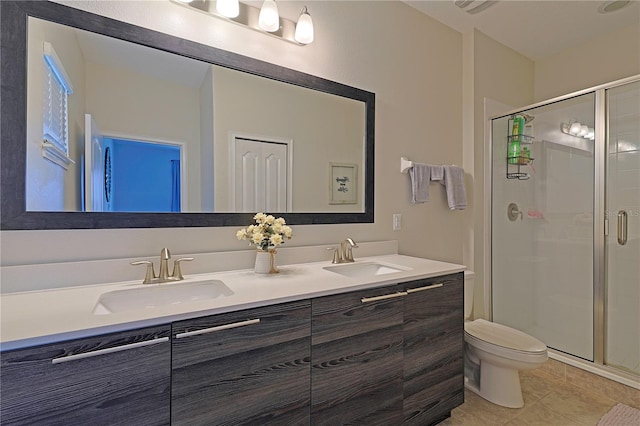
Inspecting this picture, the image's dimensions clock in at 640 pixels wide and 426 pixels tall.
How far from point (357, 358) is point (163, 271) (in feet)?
2.93

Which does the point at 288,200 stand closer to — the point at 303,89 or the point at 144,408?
the point at 303,89

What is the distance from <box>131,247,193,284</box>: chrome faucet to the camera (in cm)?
130

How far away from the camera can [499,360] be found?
1.84m

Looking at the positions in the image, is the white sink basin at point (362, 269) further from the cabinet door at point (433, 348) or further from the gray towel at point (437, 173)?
the gray towel at point (437, 173)

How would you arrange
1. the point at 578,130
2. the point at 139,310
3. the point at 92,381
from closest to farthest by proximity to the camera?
the point at 92,381
the point at 139,310
the point at 578,130

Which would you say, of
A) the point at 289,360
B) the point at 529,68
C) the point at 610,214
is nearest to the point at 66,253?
the point at 289,360

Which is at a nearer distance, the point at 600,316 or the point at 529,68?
the point at 600,316

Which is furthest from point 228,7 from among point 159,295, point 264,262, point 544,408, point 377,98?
point 544,408

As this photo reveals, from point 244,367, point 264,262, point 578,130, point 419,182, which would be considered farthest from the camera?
point 578,130

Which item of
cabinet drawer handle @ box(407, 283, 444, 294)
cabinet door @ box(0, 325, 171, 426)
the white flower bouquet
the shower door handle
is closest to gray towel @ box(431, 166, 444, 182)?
cabinet drawer handle @ box(407, 283, 444, 294)

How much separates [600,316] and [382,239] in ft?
5.38

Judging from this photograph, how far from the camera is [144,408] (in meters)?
0.91

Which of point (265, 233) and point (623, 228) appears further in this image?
point (623, 228)

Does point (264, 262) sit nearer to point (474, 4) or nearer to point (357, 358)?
point (357, 358)
